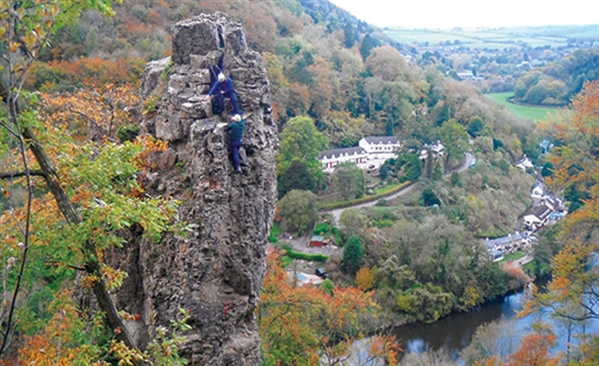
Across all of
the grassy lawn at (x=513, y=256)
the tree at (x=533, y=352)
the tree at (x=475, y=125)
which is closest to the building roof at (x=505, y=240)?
the grassy lawn at (x=513, y=256)

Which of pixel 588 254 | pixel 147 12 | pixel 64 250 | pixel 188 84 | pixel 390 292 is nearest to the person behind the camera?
pixel 64 250

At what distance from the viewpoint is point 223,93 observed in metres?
8.48

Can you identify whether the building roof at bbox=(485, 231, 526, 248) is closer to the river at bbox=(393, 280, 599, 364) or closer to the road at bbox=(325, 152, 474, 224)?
the river at bbox=(393, 280, 599, 364)

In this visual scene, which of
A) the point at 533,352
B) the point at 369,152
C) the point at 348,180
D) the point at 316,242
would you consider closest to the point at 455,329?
the point at 533,352

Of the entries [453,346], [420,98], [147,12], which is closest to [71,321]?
[453,346]

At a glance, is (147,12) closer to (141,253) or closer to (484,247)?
(484,247)

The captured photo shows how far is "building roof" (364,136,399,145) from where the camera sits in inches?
1694

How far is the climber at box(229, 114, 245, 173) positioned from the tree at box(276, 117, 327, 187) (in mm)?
25022

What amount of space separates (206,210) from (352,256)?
68.9 ft

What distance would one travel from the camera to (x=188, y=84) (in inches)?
347

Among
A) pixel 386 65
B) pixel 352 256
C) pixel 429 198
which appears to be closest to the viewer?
pixel 352 256

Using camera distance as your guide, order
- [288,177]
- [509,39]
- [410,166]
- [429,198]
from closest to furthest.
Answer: [288,177] < [429,198] < [410,166] < [509,39]

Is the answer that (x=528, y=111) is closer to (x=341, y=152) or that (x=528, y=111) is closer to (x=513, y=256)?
(x=341, y=152)

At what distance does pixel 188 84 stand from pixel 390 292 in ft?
67.8
